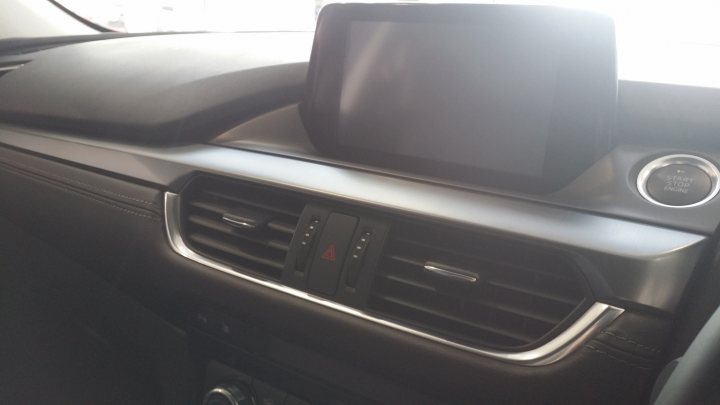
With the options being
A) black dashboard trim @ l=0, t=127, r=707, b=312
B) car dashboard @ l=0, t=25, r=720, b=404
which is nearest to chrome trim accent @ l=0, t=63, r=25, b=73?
car dashboard @ l=0, t=25, r=720, b=404

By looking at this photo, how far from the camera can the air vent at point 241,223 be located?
1.15 metres

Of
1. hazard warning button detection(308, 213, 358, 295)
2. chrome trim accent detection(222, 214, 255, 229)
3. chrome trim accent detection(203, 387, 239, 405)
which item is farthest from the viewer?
chrome trim accent detection(203, 387, 239, 405)

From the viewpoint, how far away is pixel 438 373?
975 mm

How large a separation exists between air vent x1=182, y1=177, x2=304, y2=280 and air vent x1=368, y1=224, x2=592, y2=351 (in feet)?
0.73

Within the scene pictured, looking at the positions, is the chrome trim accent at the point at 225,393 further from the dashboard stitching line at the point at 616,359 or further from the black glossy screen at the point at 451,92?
the dashboard stitching line at the point at 616,359

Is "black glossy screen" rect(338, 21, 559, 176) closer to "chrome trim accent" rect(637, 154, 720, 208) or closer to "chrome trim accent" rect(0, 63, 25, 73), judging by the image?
"chrome trim accent" rect(637, 154, 720, 208)

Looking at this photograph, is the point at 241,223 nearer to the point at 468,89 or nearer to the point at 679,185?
the point at 468,89

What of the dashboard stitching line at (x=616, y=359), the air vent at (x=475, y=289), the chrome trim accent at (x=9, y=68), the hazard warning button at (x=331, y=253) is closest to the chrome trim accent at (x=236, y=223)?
the hazard warning button at (x=331, y=253)

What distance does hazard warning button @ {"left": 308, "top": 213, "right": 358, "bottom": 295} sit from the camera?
1055mm

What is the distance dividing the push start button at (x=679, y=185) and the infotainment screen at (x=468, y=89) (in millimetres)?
100

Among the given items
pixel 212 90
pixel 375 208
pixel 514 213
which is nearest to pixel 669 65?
pixel 514 213

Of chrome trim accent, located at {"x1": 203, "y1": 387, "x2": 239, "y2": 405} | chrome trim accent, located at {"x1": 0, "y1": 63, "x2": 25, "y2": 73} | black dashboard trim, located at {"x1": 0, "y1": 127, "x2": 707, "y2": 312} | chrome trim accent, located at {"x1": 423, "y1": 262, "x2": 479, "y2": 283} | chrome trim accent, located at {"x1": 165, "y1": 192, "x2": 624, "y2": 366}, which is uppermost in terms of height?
chrome trim accent, located at {"x1": 0, "y1": 63, "x2": 25, "y2": 73}

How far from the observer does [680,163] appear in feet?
3.13

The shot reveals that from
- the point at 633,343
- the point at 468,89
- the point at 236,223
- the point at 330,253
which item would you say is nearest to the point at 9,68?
the point at 236,223
